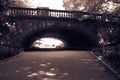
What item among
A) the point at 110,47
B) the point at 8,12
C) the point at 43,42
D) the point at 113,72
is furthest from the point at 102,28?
the point at 43,42

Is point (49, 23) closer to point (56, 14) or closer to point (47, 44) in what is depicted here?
point (56, 14)

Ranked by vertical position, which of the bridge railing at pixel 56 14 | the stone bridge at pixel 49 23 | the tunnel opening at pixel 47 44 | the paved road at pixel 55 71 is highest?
the bridge railing at pixel 56 14

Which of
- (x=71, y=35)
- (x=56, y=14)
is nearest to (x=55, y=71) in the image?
(x=56, y=14)

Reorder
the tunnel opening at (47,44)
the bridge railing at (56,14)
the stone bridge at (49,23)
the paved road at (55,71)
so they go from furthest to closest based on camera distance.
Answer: the tunnel opening at (47,44) < the bridge railing at (56,14) < the stone bridge at (49,23) < the paved road at (55,71)

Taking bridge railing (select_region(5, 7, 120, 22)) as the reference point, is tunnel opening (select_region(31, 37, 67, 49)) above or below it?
below

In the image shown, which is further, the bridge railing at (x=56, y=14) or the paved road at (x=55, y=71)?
the bridge railing at (x=56, y=14)

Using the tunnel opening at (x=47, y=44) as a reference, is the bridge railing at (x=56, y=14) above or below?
above

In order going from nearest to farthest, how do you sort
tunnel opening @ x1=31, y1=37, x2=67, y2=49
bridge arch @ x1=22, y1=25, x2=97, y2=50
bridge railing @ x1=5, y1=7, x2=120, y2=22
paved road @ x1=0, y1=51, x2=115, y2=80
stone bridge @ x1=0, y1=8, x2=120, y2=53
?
paved road @ x1=0, y1=51, x2=115, y2=80 → stone bridge @ x1=0, y1=8, x2=120, y2=53 → bridge railing @ x1=5, y1=7, x2=120, y2=22 → bridge arch @ x1=22, y1=25, x2=97, y2=50 → tunnel opening @ x1=31, y1=37, x2=67, y2=49

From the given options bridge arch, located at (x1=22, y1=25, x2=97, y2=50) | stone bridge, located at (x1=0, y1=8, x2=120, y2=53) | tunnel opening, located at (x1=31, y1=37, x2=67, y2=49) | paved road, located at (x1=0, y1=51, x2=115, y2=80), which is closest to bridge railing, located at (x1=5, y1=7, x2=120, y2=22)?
stone bridge, located at (x1=0, y1=8, x2=120, y2=53)

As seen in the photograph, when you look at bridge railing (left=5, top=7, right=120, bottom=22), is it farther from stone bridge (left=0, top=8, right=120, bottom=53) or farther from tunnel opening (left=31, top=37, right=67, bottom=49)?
tunnel opening (left=31, top=37, right=67, bottom=49)

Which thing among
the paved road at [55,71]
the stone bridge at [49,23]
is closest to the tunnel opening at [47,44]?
the stone bridge at [49,23]

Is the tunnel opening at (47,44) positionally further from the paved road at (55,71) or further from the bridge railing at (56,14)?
the paved road at (55,71)

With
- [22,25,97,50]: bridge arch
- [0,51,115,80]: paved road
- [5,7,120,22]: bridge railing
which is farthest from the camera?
[22,25,97,50]: bridge arch

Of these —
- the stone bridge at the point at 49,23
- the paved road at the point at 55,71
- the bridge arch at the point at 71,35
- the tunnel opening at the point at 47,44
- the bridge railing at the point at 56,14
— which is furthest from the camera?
the tunnel opening at the point at 47,44
